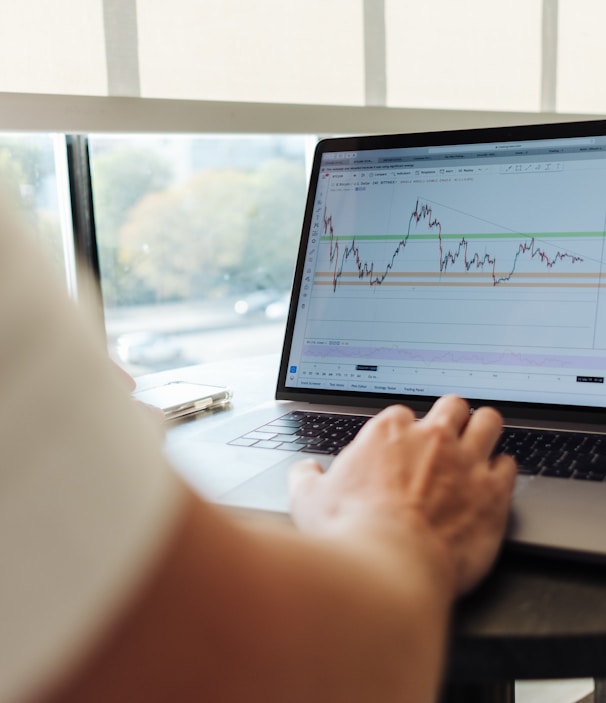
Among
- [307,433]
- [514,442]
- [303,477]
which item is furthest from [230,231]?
[303,477]

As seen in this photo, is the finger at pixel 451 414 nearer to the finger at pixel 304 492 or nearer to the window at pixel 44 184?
the finger at pixel 304 492

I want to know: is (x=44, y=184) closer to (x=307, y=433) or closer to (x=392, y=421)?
(x=307, y=433)

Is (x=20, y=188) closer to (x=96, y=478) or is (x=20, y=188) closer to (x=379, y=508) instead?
(x=379, y=508)

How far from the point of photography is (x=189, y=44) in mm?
1765

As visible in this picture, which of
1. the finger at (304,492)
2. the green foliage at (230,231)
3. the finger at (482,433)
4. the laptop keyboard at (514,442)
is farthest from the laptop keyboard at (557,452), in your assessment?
the green foliage at (230,231)

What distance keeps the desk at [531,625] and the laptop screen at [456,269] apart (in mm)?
392

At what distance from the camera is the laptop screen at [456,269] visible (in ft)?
3.01

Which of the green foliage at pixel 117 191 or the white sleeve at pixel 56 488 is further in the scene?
the green foliage at pixel 117 191

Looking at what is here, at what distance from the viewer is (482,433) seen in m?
0.59

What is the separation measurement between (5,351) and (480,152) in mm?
853

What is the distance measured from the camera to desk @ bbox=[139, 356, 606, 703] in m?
0.48

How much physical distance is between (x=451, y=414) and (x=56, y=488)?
39 cm

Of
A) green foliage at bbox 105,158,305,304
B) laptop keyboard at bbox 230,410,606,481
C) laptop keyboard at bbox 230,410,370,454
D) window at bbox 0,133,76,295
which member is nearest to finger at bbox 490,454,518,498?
laptop keyboard at bbox 230,410,606,481

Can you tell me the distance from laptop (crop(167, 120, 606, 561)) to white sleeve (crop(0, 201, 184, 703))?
503mm
